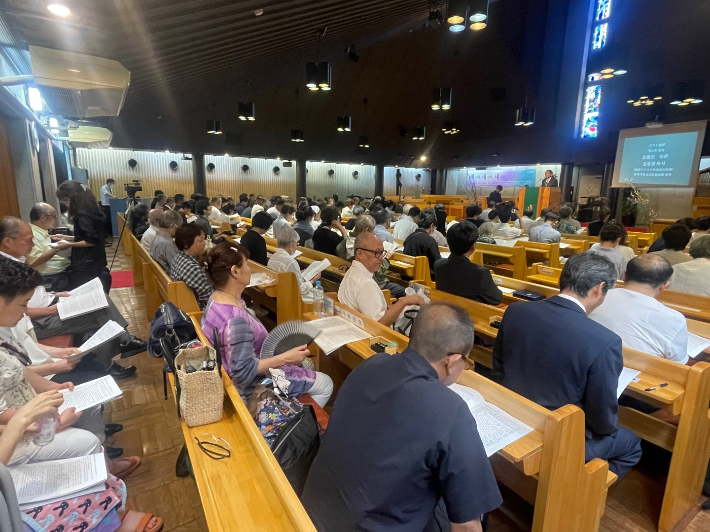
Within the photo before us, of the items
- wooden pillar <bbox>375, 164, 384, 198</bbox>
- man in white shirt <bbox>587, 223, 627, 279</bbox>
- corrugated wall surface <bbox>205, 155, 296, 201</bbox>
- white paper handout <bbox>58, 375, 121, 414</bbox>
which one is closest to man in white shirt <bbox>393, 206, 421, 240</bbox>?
man in white shirt <bbox>587, 223, 627, 279</bbox>

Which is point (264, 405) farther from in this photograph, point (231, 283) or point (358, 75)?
point (358, 75)

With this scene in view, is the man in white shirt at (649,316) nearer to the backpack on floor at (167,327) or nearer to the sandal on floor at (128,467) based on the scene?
the backpack on floor at (167,327)

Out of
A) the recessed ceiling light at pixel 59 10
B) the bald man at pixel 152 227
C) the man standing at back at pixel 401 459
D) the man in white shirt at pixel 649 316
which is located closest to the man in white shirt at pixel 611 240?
the man in white shirt at pixel 649 316

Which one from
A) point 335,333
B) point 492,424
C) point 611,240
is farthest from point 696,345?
point 335,333

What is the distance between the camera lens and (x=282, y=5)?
15.4 feet

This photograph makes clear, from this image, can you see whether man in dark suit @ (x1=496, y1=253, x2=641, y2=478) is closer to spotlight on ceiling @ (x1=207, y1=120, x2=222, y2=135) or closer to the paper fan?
the paper fan

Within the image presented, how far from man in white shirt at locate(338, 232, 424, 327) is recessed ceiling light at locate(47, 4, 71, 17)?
9.57ft

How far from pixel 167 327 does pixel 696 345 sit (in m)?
2.75

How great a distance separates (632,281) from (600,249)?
6.13 ft

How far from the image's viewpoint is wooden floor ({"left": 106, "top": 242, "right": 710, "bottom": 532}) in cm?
190

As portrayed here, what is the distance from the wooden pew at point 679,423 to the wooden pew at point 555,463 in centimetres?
37

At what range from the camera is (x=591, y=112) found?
11.9m

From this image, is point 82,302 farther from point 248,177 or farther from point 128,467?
point 248,177

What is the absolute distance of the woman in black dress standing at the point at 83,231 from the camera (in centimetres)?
376
